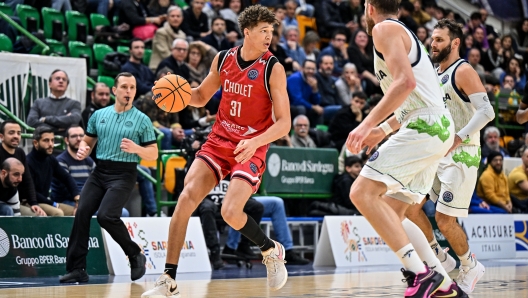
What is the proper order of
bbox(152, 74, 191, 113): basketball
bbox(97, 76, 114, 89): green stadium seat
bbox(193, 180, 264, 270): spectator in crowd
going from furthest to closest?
bbox(97, 76, 114, 89): green stadium seat
bbox(193, 180, 264, 270): spectator in crowd
bbox(152, 74, 191, 113): basketball

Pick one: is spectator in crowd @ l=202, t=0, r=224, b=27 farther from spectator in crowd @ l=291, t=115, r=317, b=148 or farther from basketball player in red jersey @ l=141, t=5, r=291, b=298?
basketball player in red jersey @ l=141, t=5, r=291, b=298

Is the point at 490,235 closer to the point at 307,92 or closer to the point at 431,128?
the point at 307,92

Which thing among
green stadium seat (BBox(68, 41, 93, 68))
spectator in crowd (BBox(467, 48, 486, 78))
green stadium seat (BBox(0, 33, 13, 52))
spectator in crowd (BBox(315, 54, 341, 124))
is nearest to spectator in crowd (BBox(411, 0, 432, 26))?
spectator in crowd (BBox(467, 48, 486, 78))

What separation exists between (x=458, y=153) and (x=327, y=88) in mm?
8088

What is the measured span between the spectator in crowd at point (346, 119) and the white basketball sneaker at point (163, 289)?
795 cm

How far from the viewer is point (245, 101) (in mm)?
6707

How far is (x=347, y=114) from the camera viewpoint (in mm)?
14023

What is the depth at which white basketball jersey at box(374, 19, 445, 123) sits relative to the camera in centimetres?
557

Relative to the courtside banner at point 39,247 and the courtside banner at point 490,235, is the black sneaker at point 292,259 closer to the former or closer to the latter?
the courtside banner at point 39,247

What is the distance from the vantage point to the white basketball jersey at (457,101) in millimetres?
7473

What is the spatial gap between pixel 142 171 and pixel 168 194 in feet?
2.57

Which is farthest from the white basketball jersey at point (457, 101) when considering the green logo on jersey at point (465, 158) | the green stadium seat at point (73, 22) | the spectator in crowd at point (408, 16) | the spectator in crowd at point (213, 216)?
the spectator in crowd at point (408, 16)

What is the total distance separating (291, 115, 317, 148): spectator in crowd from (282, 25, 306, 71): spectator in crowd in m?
2.84

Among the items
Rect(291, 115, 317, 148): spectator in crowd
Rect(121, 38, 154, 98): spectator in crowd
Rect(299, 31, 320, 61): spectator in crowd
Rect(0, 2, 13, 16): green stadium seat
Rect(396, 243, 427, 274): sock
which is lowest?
Rect(396, 243, 427, 274): sock
